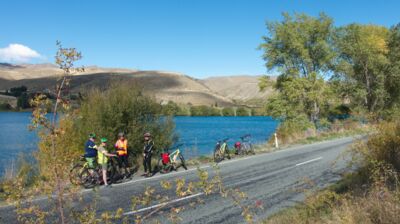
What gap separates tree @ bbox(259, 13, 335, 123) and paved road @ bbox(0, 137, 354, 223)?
1734cm

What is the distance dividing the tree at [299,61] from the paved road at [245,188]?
17344 millimetres

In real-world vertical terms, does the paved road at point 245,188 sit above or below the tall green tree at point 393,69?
below

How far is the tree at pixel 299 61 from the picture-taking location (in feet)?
115

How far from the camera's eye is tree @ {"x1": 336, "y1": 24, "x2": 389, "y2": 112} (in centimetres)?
4284

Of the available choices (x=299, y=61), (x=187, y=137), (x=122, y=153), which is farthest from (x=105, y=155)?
(x=187, y=137)

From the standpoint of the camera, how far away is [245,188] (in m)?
11.2

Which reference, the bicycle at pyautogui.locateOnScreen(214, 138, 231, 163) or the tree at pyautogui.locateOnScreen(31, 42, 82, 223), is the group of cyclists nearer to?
the bicycle at pyautogui.locateOnScreen(214, 138, 231, 163)

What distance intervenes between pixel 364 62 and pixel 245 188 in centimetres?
3856

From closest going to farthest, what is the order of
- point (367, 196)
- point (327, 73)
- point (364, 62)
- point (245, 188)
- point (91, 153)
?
1. point (367, 196)
2. point (245, 188)
3. point (91, 153)
4. point (327, 73)
5. point (364, 62)

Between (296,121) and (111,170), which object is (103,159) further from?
(296,121)

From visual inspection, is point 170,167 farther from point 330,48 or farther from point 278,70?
point 330,48

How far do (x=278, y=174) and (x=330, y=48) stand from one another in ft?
87.8

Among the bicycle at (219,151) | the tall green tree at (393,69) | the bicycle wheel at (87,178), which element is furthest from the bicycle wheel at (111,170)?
the tall green tree at (393,69)

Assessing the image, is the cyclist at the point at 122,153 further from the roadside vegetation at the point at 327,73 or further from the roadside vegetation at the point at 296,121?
the roadside vegetation at the point at 327,73
